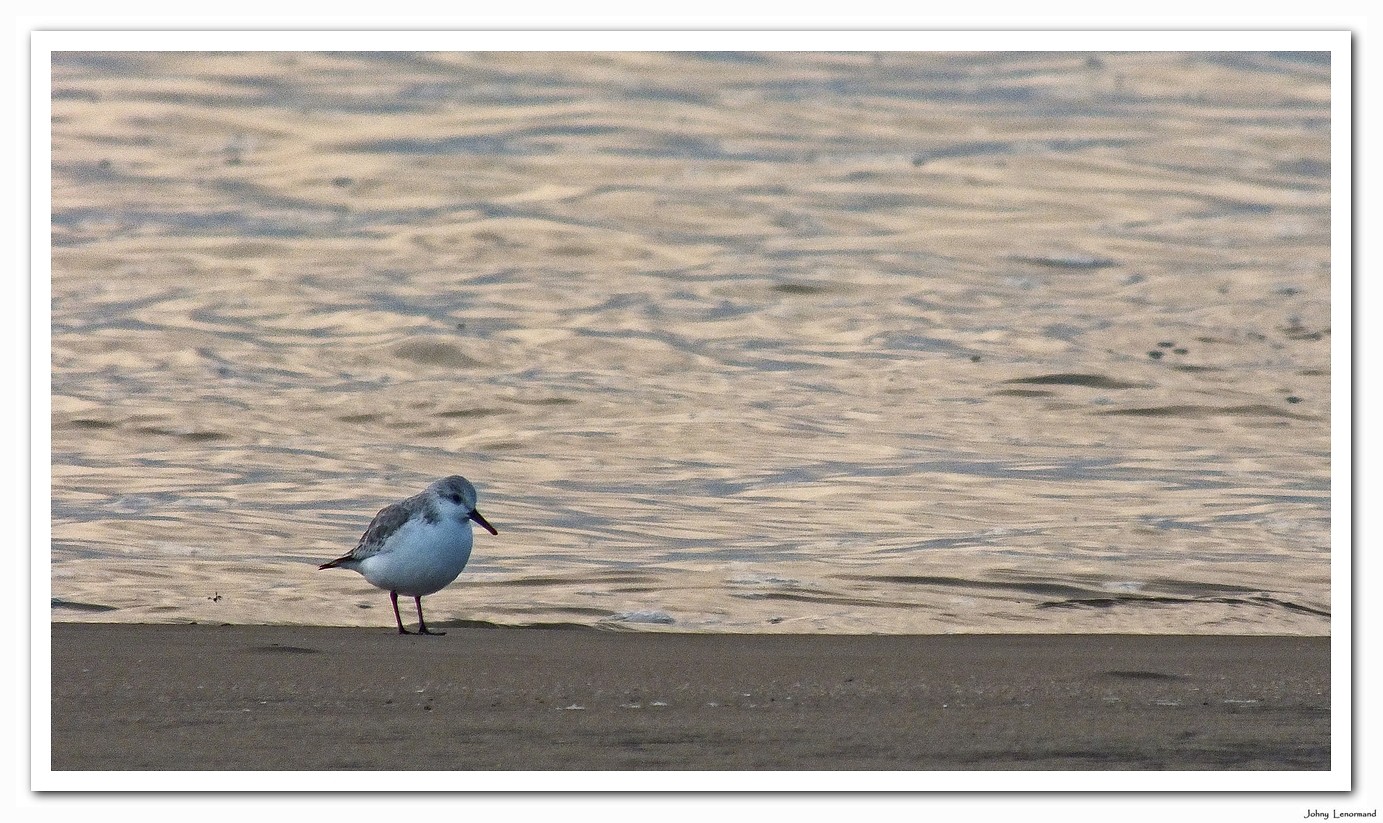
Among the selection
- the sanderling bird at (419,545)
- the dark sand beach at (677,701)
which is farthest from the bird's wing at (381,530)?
the dark sand beach at (677,701)

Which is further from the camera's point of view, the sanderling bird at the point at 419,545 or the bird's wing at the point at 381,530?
the bird's wing at the point at 381,530

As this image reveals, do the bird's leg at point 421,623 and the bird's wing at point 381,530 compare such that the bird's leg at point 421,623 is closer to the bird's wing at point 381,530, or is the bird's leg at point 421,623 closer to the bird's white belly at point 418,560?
the bird's white belly at point 418,560

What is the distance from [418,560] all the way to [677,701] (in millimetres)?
2305

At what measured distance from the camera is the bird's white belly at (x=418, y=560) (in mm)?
7586

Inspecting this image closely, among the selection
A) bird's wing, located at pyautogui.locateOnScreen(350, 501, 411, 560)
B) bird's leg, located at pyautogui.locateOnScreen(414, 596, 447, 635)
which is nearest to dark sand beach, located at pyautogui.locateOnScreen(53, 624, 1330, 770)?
bird's leg, located at pyautogui.locateOnScreen(414, 596, 447, 635)

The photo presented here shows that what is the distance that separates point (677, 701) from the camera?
565cm

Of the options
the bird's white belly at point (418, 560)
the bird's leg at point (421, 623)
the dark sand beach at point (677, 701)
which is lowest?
the dark sand beach at point (677, 701)

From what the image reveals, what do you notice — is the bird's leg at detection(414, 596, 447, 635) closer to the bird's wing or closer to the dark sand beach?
the dark sand beach

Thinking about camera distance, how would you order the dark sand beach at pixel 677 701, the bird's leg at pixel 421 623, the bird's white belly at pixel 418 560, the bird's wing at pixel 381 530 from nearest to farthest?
the dark sand beach at pixel 677 701
the bird's leg at pixel 421 623
the bird's white belly at pixel 418 560
the bird's wing at pixel 381 530

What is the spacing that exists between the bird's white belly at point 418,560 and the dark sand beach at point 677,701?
1.55 feet

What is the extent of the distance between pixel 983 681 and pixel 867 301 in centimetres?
809

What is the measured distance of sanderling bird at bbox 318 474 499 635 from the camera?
759 cm

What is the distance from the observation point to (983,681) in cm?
602

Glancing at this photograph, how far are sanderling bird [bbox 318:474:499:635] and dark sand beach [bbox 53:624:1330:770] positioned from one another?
1.59 ft
